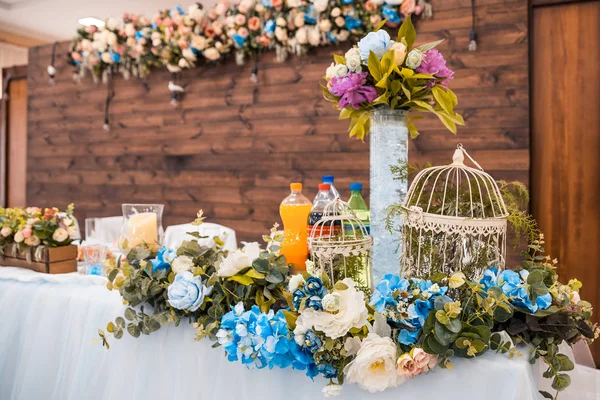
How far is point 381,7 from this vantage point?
3.00 m

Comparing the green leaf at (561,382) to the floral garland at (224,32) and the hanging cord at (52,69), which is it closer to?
the floral garland at (224,32)

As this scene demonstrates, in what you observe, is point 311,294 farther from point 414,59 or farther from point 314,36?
point 314,36

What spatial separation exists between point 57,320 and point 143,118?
2.90 metres

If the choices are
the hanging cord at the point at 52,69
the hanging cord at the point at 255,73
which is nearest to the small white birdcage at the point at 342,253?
the hanging cord at the point at 255,73

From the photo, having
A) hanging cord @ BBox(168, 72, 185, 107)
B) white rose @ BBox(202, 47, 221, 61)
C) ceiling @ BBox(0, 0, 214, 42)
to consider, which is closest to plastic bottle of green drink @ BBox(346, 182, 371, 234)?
white rose @ BBox(202, 47, 221, 61)

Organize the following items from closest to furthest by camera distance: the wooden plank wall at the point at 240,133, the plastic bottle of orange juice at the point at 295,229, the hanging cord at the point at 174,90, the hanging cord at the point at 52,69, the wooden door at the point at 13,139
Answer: the plastic bottle of orange juice at the point at 295,229 → the wooden plank wall at the point at 240,133 → the hanging cord at the point at 174,90 → the hanging cord at the point at 52,69 → the wooden door at the point at 13,139

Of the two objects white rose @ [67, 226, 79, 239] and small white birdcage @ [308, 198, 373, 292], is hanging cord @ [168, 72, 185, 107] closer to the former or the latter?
Answer: white rose @ [67, 226, 79, 239]

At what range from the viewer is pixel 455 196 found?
1021mm

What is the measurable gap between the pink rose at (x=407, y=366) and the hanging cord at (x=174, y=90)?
3406mm

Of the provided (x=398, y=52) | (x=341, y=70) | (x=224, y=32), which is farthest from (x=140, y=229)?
(x=224, y=32)

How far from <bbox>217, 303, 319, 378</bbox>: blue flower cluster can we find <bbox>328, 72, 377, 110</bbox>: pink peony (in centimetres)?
53

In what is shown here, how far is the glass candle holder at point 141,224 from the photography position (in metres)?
1.50

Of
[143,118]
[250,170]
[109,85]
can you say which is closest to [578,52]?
[250,170]

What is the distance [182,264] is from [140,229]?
47 centimetres
